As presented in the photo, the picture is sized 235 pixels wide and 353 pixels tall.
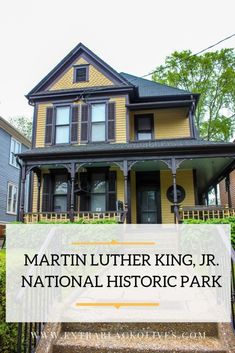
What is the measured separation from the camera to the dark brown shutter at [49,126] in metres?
11.4

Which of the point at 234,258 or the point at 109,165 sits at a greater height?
the point at 109,165

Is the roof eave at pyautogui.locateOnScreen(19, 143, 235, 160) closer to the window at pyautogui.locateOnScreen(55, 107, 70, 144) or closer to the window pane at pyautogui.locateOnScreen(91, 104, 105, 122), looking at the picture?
the window at pyautogui.locateOnScreen(55, 107, 70, 144)

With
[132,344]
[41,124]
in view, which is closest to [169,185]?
[41,124]

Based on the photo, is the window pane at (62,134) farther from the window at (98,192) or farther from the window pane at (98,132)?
the window at (98,192)

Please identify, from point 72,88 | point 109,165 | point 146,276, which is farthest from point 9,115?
point 146,276

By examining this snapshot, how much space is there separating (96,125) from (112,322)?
901cm

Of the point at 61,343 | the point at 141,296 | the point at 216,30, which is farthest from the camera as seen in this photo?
the point at 216,30

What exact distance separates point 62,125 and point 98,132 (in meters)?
1.60

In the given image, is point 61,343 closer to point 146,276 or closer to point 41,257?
point 41,257

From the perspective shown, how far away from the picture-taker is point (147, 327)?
3.23 meters

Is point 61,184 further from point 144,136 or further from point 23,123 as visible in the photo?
point 23,123

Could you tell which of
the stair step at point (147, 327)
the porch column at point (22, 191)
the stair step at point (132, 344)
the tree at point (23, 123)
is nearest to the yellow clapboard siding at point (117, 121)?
the porch column at point (22, 191)

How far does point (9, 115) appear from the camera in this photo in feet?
119

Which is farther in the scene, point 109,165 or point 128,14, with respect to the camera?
point 109,165
